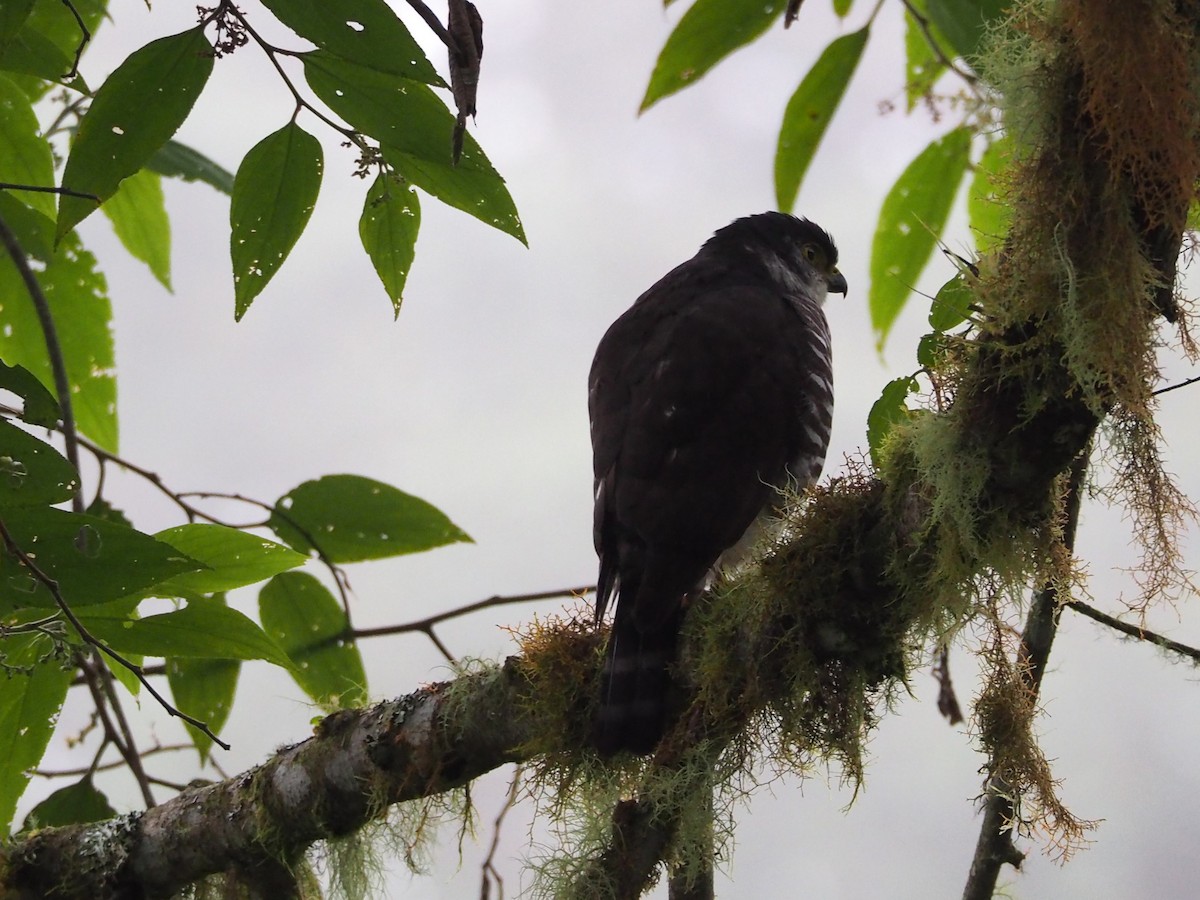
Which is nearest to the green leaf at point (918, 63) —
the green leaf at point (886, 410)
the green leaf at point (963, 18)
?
the green leaf at point (963, 18)

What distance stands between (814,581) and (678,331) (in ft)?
3.58

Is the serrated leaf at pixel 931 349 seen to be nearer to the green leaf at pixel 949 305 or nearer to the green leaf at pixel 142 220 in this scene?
the green leaf at pixel 949 305

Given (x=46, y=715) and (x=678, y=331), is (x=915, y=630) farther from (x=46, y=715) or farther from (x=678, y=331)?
(x=46, y=715)

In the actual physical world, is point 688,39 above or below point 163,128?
above

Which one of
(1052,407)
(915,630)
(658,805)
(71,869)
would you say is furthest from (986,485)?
(71,869)

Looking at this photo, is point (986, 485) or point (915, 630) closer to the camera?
point (986, 485)

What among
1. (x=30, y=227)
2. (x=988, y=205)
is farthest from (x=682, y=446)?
(x=30, y=227)

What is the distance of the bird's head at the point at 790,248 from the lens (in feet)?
11.8

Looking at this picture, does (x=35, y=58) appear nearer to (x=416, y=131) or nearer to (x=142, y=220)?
(x=416, y=131)

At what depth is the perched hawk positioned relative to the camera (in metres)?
2.04

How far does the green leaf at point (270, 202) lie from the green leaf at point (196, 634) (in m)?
0.49

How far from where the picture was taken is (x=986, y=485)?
154 centimetres

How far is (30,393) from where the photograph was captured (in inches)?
64.6

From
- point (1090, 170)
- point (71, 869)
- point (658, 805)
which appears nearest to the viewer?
point (1090, 170)
